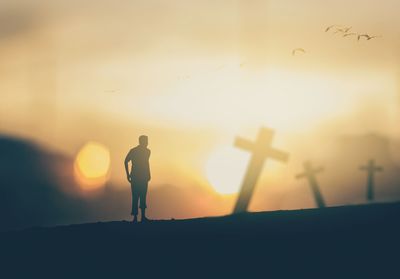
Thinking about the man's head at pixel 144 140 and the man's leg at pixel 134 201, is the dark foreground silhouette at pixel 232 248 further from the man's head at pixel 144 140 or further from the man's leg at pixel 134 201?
the man's head at pixel 144 140

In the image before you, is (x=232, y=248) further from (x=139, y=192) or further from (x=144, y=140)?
(x=144, y=140)

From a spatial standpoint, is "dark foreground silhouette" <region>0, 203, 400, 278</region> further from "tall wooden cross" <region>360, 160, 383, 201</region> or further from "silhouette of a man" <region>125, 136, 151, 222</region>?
"tall wooden cross" <region>360, 160, 383, 201</region>

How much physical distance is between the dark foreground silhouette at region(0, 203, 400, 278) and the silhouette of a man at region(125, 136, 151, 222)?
246cm

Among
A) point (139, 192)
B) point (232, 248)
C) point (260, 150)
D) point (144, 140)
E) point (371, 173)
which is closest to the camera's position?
point (232, 248)

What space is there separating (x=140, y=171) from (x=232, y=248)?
5713mm

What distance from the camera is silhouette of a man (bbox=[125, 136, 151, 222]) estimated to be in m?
18.7

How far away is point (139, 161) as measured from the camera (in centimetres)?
1872

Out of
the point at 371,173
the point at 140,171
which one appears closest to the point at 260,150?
the point at 140,171

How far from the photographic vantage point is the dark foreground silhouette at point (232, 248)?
1249 centimetres

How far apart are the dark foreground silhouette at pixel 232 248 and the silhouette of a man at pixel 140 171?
2.46 metres

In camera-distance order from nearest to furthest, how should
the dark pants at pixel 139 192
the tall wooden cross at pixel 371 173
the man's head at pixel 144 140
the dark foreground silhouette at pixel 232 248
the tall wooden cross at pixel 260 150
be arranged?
the dark foreground silhouette at pixel 232 248
the man's head at pixel 144 140
the dark pants at pixel 139 192
the tall wooden cross at pixel 260 150
the tall wooden cross at pixel 371 173

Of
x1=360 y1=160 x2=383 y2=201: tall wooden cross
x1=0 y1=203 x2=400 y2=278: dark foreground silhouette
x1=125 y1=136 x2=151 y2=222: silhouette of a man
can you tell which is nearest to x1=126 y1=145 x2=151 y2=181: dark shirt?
x1=125 y1=136 x2=151 y2=222: silhouette of a man

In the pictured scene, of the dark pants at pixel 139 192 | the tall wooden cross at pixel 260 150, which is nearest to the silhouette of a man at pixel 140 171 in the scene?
the dark pants at pixel 139 192

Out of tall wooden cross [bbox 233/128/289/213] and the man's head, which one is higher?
the man's head
